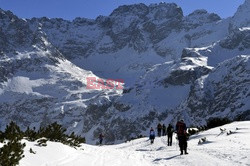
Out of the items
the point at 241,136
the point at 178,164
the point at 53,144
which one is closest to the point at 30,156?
the point at 53,144

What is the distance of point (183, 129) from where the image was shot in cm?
1928

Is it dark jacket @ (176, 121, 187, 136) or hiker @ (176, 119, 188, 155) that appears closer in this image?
hiker @ (176, 119, 188, 155)

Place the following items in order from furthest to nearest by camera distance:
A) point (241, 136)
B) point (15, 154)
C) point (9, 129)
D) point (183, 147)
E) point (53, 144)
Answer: point (241, 136)
point (183, 147)
point (53, 144)
point (9, 129)
point (15, 154)

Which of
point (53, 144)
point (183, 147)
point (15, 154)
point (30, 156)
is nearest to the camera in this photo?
point (15, 154)

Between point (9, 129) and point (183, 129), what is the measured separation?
25.7 feet

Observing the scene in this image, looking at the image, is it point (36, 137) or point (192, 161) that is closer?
Result: point (192, 161)

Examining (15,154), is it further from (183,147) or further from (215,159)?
(183,147)

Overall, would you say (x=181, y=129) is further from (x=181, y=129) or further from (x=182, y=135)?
(x=182, y=135)

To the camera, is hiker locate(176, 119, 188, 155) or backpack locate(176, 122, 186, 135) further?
backpack locate(176, 122, 186, 135)

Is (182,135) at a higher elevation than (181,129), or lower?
lower

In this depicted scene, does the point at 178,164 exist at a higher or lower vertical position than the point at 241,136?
lower

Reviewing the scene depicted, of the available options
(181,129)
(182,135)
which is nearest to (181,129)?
(181,129)

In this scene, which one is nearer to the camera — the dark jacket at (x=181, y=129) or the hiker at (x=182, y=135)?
the hiker at (x=182, y=135)

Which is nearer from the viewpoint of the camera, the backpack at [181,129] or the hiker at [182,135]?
the hiker at [182,135]
